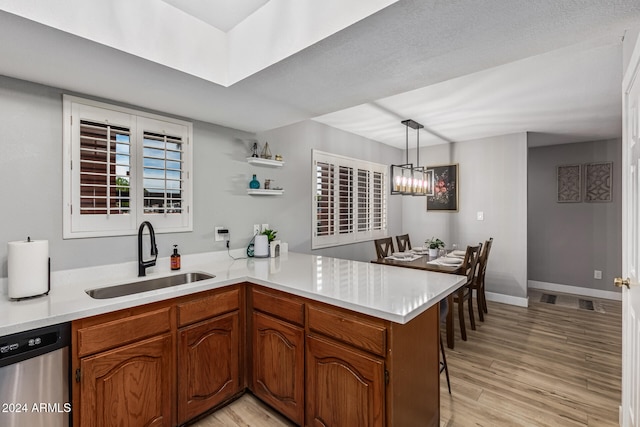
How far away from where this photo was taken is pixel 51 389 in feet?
4.61


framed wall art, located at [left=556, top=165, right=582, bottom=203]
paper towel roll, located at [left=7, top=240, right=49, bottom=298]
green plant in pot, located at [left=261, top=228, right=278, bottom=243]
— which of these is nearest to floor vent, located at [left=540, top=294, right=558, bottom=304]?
framed wall art, located at [left=556, top=165, right=582, bottom=203]

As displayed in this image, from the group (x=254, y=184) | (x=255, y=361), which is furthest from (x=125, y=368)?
(x=254, y=184)

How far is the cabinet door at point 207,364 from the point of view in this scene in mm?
1841

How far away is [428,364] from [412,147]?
13.4 ft

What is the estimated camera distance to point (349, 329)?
5.08ft

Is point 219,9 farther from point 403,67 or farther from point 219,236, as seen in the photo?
point 219,236

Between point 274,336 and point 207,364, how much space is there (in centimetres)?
46

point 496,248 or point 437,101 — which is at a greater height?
point 437,101

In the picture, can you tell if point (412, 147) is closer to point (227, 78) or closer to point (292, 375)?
point (227, 78)

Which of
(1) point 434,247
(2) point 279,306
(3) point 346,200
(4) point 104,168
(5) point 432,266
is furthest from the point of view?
(3) point 346,200

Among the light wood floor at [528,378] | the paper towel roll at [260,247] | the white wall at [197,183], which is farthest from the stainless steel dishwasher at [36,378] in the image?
the paper towel roll at [260,247]

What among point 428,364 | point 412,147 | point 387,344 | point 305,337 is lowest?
point 428,364

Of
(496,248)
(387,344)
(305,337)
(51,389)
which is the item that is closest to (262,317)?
(305,337)

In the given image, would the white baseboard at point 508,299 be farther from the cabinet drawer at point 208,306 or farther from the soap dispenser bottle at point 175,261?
the soap dispenser bottle at point 175,261
